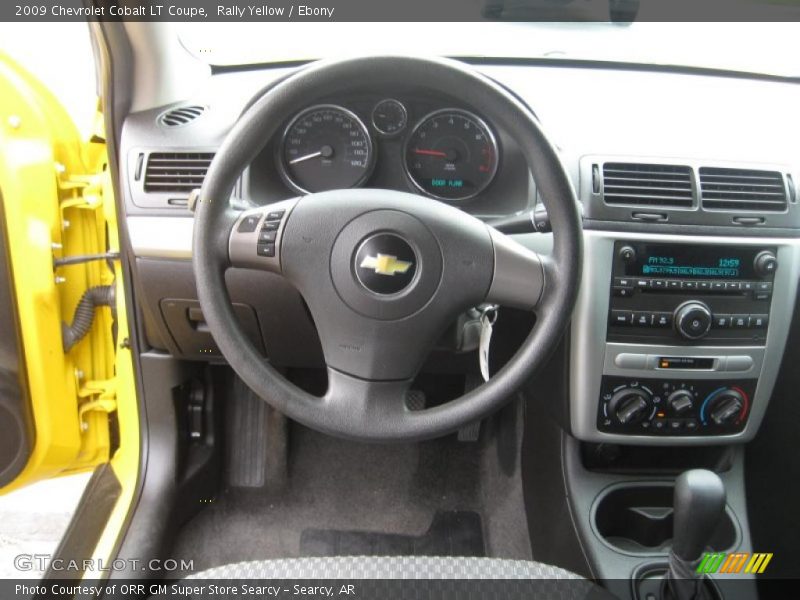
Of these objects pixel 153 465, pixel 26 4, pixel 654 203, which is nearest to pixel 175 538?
pixel 153 465

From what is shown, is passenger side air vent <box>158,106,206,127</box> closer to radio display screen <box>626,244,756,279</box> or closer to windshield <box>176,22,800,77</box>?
windshield <box>176,22,800,77</box>

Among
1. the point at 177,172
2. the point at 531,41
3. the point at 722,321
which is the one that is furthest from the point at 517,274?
the point at 531,41

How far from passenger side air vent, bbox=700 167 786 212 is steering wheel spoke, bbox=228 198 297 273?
2.57ft

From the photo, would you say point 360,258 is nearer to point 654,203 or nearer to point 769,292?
point 654,203

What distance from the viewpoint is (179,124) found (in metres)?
1.31

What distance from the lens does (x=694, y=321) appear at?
1225 millimetres

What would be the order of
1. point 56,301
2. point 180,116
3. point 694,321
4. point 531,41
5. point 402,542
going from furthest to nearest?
point 402,542
point 531,41
point 56,301
point 180,116
point 694,321

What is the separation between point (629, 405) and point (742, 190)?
0.46 metres

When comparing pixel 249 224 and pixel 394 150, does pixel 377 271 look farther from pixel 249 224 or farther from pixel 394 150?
pixel 394 150

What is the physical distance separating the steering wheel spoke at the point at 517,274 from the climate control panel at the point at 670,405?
0.39 meters

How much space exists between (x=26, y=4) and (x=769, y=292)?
1.59 meters

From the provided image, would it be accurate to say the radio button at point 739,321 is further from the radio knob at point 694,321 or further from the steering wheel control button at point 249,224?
the steering wheel control button at point 249,224

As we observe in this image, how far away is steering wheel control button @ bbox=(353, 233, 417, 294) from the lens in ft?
3.23

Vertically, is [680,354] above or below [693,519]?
above
